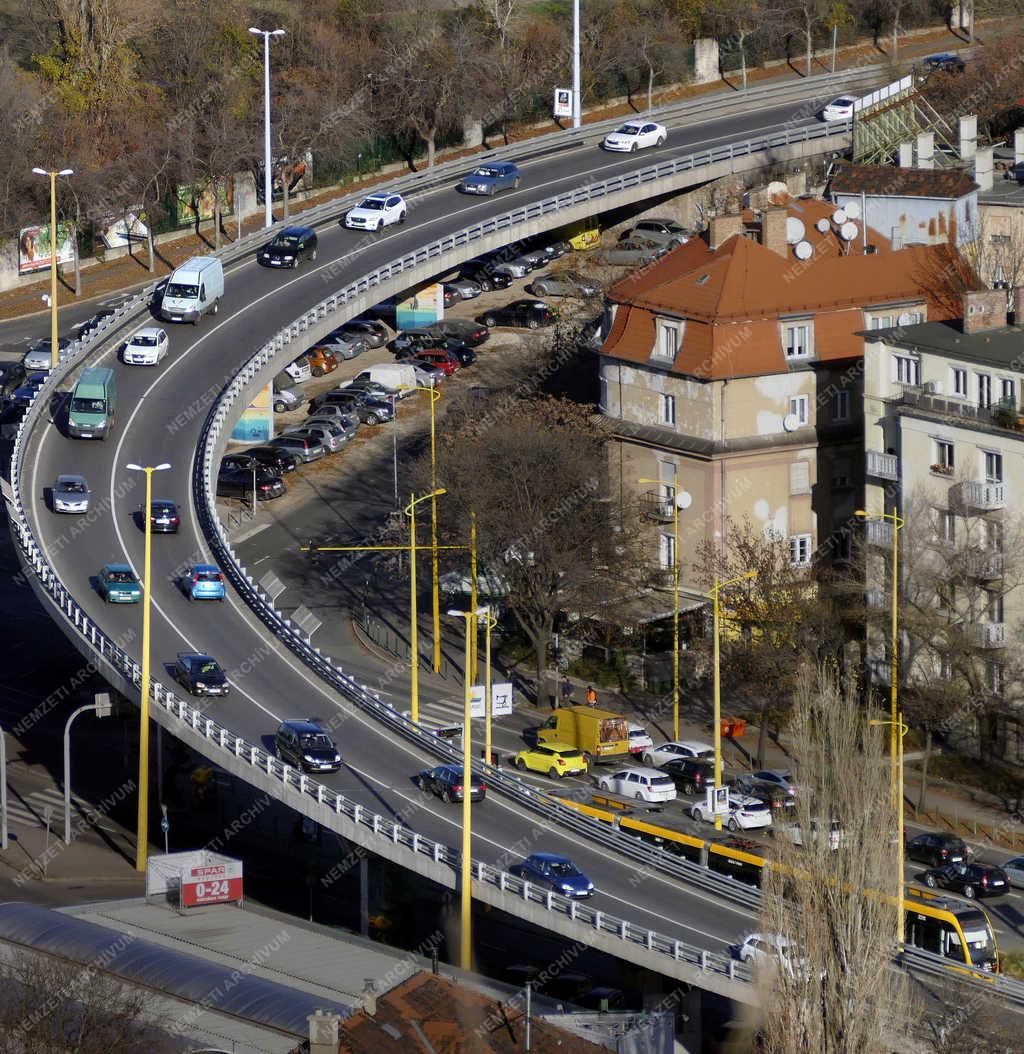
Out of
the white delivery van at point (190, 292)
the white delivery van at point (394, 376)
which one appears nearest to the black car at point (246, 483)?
the white delivery van at point (190, 292)

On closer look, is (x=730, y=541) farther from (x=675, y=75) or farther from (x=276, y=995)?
(x=675, y=75)

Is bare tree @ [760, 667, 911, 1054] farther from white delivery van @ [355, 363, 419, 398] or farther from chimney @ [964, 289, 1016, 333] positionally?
white delivery van @ [355, 363, 419, 398]

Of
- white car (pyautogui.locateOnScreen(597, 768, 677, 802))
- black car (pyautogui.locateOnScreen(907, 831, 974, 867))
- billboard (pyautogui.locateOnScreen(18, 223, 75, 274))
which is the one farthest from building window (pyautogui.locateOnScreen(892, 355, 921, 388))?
billboard (pyautogui.locateOnScreen(18, 223, 75, 274))

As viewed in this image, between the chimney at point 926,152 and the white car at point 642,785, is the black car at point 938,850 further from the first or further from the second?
the chimney at point 926,152

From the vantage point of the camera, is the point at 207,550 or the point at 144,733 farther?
the point at 207,550

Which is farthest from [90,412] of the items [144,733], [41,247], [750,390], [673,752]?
[41,247]

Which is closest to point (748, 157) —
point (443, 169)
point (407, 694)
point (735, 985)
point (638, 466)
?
point (443, 169)

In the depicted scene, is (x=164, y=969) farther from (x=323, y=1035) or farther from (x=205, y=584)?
(x=205, y=584)
